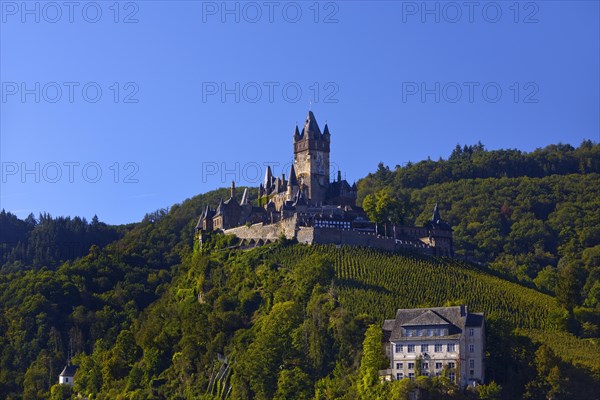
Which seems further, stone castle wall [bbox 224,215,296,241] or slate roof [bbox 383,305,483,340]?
stone castle wall [bbox 224,215,296,241]

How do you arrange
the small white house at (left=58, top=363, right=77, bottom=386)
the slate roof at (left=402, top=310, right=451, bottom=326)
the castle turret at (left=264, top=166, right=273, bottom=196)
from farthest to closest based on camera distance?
the castle turret at (left=264, top=166, right=273, bottom=196) → the small white house at (left=58, top=363, right=77, bottom=386) → the slate roof at (left=402, top=310, right=451, bottom=326)

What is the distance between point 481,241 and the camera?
5768 inches

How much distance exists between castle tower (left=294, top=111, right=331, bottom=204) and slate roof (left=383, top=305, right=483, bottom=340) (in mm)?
37571

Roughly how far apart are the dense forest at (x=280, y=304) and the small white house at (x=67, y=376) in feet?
4.47

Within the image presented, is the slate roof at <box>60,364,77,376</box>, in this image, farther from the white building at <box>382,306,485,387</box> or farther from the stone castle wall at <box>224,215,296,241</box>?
the white building at <box>382,306,485,387</box>

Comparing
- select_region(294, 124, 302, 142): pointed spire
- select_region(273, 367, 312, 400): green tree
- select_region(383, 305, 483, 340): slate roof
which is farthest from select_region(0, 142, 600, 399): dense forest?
select_region(294, 124, 302, 142): pointed spire

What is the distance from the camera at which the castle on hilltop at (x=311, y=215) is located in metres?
105

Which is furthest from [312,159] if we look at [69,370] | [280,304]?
[69,370]

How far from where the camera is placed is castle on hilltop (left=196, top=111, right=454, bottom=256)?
4122 inches

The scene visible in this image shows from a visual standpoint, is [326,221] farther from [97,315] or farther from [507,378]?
[507,378]

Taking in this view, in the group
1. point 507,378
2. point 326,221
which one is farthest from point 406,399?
point 326,221

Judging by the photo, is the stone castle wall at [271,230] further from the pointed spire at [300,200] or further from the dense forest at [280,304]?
the pointed spire at [300,200]

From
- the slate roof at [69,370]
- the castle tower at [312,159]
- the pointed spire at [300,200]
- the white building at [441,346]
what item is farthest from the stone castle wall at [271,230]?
the white building at [441,346]

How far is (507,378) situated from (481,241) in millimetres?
70805
